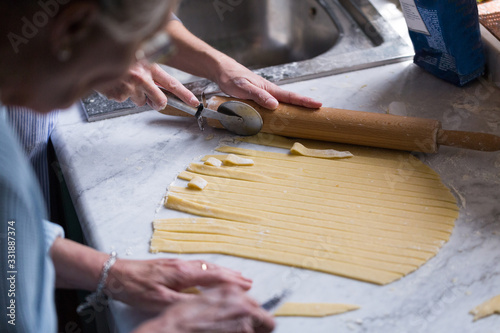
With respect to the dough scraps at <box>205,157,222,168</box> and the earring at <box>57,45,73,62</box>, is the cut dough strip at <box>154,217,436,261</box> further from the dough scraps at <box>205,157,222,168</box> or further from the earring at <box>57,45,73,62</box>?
the earring at <box>57,45,73,62</box>

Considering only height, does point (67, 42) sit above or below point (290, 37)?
above

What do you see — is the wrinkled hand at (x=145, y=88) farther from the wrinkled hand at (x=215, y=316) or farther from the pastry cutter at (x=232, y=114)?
the wrinkled hand at (x=215, y=316)

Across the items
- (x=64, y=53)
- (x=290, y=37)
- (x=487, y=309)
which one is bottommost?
(x=487, y=309)

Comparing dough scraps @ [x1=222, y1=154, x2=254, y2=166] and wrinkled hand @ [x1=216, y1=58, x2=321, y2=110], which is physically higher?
wrinkled hand @ [x1=216, y1=58, x2=321, y2=110]

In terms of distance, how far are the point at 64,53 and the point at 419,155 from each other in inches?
34.7

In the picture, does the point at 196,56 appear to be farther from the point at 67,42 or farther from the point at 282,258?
the point at 67,42

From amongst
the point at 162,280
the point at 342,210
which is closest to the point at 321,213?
the point at 342,210

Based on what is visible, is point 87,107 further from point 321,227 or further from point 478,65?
point 478,65

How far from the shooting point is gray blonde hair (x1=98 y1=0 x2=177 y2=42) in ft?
1.77

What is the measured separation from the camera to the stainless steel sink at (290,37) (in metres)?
1.50

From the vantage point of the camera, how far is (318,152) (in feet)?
4.07

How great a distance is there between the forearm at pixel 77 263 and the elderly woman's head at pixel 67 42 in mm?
411

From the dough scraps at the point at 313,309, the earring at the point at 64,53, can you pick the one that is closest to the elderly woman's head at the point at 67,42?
the earring at the point at 64,53

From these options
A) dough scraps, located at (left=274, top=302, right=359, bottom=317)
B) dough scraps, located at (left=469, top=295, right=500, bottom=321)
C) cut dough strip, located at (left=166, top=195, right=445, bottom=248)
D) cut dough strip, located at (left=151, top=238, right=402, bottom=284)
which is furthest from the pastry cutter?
dough scraps, located at (left=469, top=295, right=500, bottom=321)
